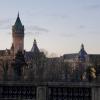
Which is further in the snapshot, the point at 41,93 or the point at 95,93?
the point at 41,93

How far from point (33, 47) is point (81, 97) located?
501ft

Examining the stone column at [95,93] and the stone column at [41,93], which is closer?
the stone column at [95,93]

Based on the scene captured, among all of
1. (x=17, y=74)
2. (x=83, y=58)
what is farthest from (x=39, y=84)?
(x=83, y=58)

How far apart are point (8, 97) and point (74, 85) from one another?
2997 mm

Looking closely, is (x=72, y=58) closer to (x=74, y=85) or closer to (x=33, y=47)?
(x=33, y=47)

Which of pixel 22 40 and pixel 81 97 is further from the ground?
pixel 22 40

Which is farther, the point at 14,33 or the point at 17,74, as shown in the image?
the point at 14,33

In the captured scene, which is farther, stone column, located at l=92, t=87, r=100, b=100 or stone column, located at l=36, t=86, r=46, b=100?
stone column, located at l=36, t=86, r=46, b=100

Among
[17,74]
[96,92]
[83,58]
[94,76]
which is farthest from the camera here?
[83,58]

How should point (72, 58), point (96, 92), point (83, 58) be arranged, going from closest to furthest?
point (96, 92) < point (83, 58) < point (72, 58)

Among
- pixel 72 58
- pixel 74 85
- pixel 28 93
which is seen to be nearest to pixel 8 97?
pixel 28 93

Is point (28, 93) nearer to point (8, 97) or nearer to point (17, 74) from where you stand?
point (8, 97)

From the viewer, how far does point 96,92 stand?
17.6 metres

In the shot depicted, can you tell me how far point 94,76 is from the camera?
61.8 ft
